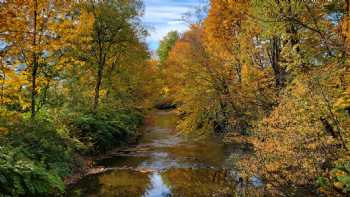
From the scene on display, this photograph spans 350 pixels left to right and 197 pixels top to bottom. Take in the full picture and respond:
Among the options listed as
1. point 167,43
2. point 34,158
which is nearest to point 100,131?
point 34,158

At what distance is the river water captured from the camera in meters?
10.7

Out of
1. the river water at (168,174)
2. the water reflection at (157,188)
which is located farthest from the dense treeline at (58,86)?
the water reflection at (157,188)

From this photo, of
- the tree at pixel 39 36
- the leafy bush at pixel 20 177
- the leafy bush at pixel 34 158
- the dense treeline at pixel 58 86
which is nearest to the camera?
the leafy bush at pixel 20 177

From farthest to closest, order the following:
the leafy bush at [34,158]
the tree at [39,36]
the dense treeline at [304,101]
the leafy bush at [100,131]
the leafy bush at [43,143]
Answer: the leafy bush at [100,131] → the tree at [39,36] → the leafy bush at [43,143] → the leafy bush at [34,158] → the dense treeline at [304,101]

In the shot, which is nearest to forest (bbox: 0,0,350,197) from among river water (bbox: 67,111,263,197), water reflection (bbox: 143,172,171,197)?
river water (bbox: 67,111,263,197)

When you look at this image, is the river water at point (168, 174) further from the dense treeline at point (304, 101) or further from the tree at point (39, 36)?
the tree at point (39, 36)

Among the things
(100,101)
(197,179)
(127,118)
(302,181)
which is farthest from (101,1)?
(302,181)

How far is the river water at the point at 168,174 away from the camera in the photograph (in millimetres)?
10727

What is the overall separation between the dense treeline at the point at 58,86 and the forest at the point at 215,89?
49mm

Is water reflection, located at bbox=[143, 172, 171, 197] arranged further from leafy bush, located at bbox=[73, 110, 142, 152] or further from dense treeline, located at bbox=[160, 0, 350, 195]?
leafy bush, located at bbox=[73, 110, 142, 152]

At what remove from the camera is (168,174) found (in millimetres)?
13289

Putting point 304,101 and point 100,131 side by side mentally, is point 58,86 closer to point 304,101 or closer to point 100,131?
point 100,131

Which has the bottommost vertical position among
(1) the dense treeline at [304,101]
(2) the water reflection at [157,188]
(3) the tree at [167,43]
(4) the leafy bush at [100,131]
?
(2) the water reflection at [157,188]

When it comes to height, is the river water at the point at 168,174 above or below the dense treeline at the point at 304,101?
below
